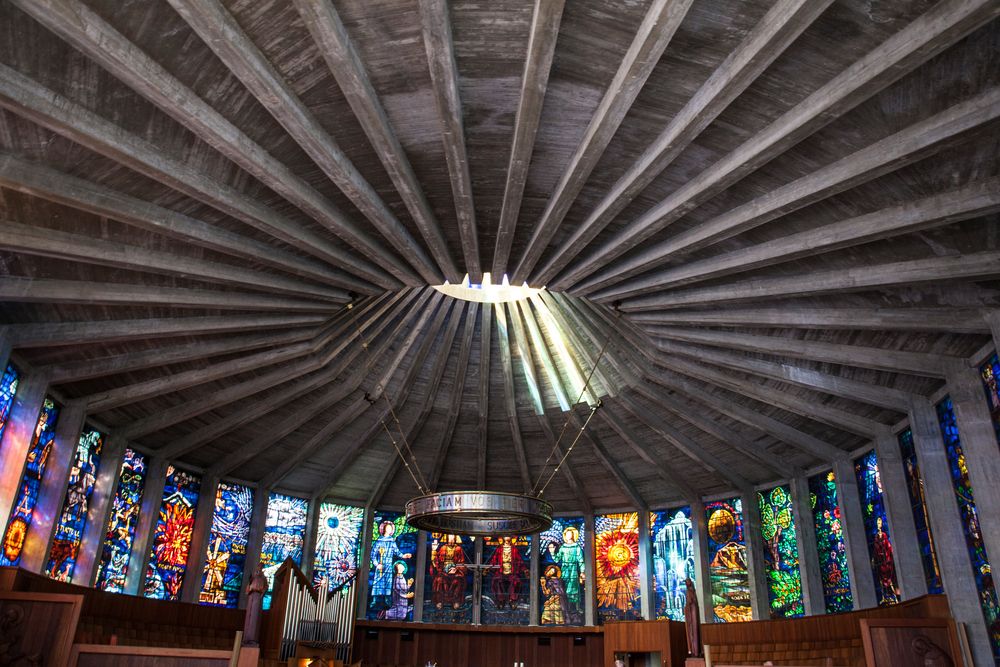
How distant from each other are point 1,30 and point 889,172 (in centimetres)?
1121

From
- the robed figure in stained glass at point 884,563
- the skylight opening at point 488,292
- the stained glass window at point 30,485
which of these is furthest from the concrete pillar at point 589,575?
the stained glass window at point 30,485

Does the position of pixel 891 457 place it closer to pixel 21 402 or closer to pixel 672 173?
pixel 672 173

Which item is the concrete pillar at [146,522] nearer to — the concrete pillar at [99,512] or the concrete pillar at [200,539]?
the concrete pillar at [99,512]

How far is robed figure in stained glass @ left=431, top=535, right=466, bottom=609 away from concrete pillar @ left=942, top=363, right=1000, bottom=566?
597 inches

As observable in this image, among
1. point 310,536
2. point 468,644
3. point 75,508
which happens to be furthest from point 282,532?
point 75,508

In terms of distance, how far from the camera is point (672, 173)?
1184cm

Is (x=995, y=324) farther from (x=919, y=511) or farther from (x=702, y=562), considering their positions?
(x=702, y=562)

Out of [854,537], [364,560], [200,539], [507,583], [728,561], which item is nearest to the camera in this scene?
[854,537]

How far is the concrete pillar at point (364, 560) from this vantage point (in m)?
22.9

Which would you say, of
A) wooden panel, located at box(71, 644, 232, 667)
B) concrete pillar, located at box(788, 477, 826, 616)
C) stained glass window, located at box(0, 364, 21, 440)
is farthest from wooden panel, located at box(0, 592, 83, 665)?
concrete pillar, located at box(788, 477, 826, 616)

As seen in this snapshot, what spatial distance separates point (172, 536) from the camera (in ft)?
64.4

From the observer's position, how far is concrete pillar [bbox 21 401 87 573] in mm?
15023

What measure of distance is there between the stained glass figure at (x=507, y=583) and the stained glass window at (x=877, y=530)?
35.5ft

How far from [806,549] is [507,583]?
31.6 ft
